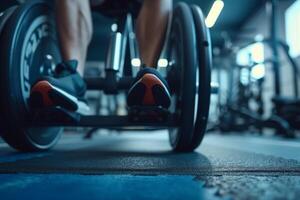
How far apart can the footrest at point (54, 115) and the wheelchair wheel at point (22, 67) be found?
0.28 feet

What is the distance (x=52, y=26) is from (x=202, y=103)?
2.27 feet

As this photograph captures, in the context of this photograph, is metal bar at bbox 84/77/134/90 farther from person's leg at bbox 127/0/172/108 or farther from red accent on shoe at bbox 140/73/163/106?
red accent on shoe at bbox 140/73/163/106

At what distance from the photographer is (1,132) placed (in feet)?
3.24

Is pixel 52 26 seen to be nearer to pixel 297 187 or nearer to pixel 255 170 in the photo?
pixel 255 170

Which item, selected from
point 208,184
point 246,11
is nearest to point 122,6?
point 208,184

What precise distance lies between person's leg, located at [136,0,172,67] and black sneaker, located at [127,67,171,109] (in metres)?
0.26

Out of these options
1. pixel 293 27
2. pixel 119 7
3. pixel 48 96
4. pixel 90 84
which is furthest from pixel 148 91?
pixel 293 27

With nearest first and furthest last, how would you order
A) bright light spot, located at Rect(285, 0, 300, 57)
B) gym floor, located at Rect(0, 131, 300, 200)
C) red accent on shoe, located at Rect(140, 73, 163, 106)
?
gym floor, located at Rect(0, 131, 300, 200)
red accent on shoe, located at Rect(140, 73, 163, 106)
bright light spot, located at Rect(285, 0, 300, 57)

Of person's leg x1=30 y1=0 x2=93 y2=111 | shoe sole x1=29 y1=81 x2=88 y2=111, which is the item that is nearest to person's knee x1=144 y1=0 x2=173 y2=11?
person's leg x1=30 y1=0 x2=93 y2=111

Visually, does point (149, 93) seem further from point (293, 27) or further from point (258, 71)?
point (293, 27)

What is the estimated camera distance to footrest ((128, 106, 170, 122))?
0.90 m

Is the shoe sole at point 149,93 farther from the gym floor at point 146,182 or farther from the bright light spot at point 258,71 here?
the bright light spot at point 258,71

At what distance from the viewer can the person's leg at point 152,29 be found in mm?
1126

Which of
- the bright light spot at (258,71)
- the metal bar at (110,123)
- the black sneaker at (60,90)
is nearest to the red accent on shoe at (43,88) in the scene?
the black sneaker at (60,90)
